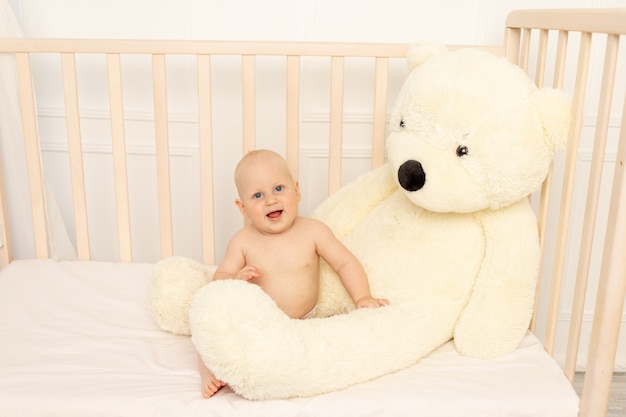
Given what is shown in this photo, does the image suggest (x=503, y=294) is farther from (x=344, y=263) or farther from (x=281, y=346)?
(x=281, y=346)

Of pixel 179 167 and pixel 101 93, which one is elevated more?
pixel 101 93

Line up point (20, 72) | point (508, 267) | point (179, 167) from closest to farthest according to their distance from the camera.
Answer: point (508, 267) < point (20, 72) < point (179, 167)

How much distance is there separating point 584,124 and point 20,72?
142 cm

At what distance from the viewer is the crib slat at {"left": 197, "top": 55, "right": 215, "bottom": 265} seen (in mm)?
1507

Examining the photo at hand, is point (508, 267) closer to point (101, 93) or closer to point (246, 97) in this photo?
point (246, 97)

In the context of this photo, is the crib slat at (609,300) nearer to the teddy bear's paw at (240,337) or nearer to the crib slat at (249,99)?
the teddy bear's paw at (240,337)

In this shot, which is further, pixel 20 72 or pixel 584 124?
pixel 584 124

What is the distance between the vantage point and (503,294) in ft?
3.91

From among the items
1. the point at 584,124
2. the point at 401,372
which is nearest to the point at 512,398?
the point at 401,372

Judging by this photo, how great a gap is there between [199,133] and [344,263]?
506mm

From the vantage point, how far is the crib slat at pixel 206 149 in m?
1.51

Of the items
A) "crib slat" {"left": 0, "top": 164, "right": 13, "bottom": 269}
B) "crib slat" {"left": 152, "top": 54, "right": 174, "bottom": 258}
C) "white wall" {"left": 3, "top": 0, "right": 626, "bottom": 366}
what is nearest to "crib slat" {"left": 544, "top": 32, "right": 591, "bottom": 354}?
"white wall" {"left": 3, "top": 0, "right": 626, "bottom": 366}

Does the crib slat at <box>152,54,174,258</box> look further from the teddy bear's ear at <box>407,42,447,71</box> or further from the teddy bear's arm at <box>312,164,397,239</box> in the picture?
the teddy bear's ear at <box>407,42,447,71</box>

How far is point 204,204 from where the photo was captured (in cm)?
157
